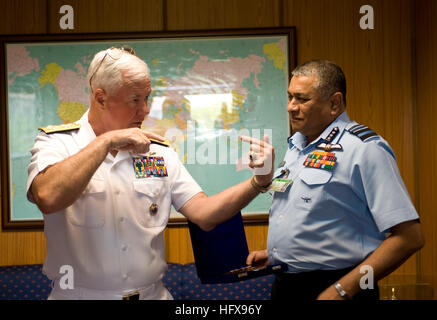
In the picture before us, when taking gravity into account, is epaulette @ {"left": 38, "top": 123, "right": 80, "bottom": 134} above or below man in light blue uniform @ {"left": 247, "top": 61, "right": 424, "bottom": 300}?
above

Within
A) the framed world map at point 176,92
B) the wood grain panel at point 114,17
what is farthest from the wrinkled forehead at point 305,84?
the wood grain panel at point 114,17

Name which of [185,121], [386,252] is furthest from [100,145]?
[185,121]

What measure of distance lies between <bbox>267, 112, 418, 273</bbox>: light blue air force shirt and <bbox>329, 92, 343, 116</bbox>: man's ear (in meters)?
0.14

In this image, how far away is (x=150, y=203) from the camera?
156 cm

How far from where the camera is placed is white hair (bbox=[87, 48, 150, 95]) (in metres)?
1.49

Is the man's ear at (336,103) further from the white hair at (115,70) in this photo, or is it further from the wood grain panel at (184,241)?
the wood grain panel at (184,241)

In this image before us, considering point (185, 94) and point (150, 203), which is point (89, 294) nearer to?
point (150, 203)

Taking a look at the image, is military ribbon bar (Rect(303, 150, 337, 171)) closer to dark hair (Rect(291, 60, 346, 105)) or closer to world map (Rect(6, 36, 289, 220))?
dark hair (Rect(291, 60, 346, 105))

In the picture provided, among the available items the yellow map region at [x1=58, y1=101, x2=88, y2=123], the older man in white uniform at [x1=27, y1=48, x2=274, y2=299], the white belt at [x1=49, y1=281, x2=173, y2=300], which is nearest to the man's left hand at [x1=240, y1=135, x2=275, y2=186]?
the older man in white uniform at [x1=27, y1=48, x2=274, y2=299]

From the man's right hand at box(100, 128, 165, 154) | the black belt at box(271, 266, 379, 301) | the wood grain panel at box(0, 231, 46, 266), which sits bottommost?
the wood grain panel at box(0, 231, 46, 266)

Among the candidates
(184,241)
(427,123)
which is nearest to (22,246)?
(184,241)

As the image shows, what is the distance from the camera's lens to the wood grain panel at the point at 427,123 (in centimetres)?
288

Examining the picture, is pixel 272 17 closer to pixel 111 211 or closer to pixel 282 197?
pixel 282 197

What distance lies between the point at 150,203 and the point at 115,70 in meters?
0.51
